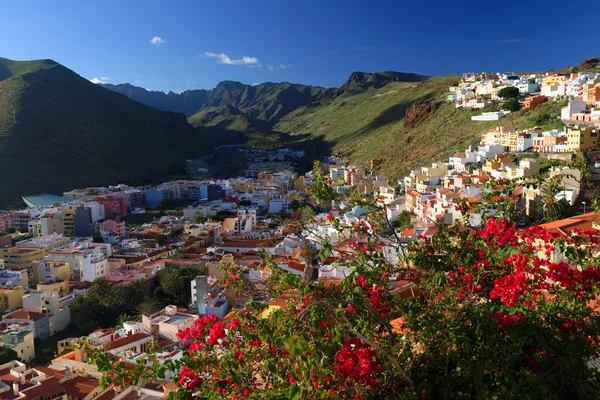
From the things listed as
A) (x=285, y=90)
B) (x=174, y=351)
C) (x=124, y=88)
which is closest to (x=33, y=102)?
(x=174, y=351)

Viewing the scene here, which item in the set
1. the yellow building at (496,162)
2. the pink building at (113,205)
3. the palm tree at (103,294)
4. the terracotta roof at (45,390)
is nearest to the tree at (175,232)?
the pink building at (113,205)

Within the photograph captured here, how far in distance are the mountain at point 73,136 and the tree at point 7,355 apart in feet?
92.6

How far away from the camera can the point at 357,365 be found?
7.61 ft

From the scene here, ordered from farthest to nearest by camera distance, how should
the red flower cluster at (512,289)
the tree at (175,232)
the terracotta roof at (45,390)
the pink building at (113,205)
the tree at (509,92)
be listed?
the tree at (509,92)
the pink building at (113,205)
the tree at (175,232)
the terracotta roof at (45,390)
the red flower cluster at (512,289)

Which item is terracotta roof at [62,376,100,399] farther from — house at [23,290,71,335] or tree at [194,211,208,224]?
tree at [194,211,208,224]

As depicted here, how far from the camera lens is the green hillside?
33.9 metres

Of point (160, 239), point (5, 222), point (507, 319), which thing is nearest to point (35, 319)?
point (160, 239)

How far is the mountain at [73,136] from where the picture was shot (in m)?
44.4

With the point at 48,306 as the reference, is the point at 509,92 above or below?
above

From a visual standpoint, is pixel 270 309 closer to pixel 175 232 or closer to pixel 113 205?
pixel 175 232

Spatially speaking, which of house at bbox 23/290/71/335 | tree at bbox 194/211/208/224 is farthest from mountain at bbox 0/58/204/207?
house at bbox 23/290/71/335

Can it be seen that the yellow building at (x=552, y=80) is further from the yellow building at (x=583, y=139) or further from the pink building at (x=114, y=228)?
the pink building at (x=114, y=228)

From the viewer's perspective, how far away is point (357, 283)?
3.06 meters

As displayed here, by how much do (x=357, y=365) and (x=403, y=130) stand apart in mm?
46833
